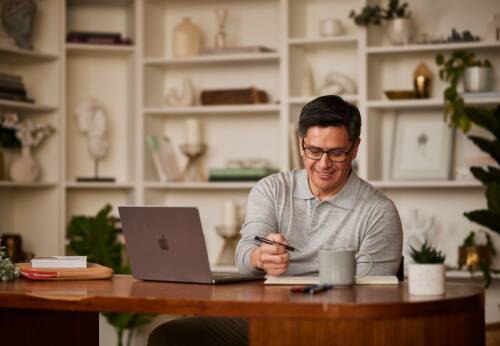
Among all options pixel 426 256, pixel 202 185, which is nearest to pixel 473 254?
pixel 426 256

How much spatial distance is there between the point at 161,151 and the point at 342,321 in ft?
11.0

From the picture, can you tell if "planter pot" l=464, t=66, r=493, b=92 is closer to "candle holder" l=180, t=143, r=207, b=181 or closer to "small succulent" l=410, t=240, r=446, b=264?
"small succulent" l=410, t=240, r=446, b=264

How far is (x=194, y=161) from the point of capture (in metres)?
5.38

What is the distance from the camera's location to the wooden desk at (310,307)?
2.00 meters

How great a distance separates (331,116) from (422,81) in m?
2.10

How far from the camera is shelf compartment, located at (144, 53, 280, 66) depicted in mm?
5016

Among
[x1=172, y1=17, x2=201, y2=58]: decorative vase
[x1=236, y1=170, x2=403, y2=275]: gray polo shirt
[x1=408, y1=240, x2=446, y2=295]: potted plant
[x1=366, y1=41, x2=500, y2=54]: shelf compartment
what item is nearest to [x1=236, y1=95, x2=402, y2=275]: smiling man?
[x1=236, y1=170, x2=403, y2=275]: gray polo shirt

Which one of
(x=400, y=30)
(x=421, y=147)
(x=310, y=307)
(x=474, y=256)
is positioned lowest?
(x=474, y=256)

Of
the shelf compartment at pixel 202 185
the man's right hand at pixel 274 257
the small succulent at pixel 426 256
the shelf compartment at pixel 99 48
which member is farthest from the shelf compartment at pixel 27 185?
the man's right hand at pixel 274 257

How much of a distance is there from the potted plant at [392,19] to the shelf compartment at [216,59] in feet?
1.71

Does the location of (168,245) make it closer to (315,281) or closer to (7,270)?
(315,281)

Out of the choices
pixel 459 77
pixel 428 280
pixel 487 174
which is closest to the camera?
pixel 428 280

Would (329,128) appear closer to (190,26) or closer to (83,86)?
(190,26)

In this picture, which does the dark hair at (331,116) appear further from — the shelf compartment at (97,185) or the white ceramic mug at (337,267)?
the shelf compartment at (97,185)
